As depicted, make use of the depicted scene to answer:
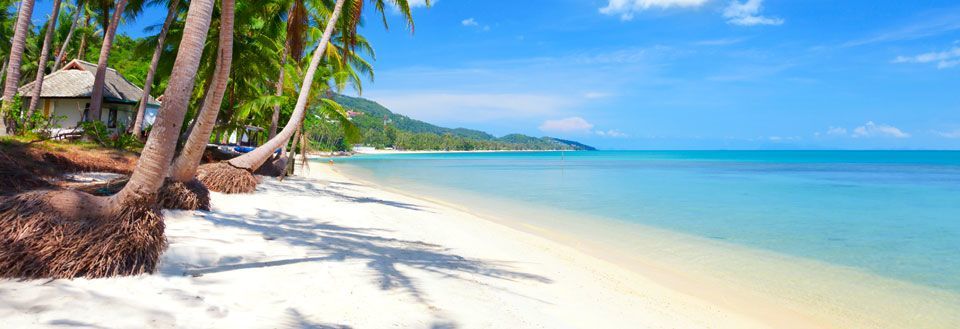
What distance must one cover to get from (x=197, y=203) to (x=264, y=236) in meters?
1.26

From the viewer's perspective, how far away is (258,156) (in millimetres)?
10734

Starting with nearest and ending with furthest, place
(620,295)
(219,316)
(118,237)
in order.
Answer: (219,316) → (118,237) → (620,295)

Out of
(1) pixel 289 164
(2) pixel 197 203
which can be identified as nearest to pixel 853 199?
(1) pixel 289 164

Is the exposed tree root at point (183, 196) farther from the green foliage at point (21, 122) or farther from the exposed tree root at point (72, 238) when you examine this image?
the green foliage at point (21, 122)

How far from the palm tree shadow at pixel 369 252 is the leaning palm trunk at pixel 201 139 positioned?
32cm

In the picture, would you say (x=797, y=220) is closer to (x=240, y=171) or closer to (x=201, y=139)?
(x=240, y=171)

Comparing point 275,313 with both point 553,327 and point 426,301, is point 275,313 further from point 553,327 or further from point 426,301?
point 553,327

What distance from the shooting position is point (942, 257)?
9008mm

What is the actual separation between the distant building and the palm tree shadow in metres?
18.6

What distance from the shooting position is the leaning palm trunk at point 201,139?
16.5 ft

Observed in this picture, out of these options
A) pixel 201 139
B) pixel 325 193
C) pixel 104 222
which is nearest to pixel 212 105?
pixel 201 139

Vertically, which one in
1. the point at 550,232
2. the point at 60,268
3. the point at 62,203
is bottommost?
the point at 550,232

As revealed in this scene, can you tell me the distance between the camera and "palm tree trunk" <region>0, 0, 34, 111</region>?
41.0 feet

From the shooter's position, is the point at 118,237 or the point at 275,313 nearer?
the point at 275,313
